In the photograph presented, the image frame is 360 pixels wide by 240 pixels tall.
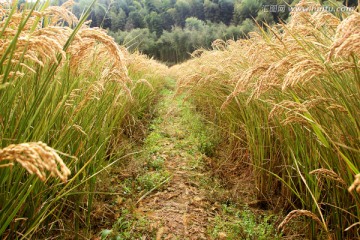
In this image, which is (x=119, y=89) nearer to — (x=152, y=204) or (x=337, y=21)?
(x=152, y=204)

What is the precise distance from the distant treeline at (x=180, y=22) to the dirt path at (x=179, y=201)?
74.3ft

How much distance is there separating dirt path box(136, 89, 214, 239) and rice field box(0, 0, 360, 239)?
17.9 inches

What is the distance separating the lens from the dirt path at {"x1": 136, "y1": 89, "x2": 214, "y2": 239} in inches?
63.7

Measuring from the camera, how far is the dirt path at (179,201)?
162cm

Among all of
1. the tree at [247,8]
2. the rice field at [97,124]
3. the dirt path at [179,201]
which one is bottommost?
the dirt path at [179,201]

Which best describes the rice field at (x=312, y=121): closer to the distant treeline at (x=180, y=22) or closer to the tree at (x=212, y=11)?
the distant treeline at (x=180, y=22)

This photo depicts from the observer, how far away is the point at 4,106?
1001mm

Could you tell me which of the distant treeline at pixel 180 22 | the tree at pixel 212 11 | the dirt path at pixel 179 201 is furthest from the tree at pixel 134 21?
the dirt path at pixel 179 201

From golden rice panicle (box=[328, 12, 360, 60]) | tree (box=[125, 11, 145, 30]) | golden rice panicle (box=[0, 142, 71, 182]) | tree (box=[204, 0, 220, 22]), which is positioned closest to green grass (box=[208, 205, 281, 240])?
golden rice panicle (box=[328, 12, 360, 60])

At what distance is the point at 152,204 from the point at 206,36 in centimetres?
2939

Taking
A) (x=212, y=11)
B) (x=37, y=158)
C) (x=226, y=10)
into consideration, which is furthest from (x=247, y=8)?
(x=37, y=158)

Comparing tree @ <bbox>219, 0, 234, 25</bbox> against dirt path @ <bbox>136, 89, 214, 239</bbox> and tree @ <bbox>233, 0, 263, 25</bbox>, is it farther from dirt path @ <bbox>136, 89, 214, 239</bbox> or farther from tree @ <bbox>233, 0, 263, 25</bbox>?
dirt path @ <bbox>136, 89, 214, 239</bbox>

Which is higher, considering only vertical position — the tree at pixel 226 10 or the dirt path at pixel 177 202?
the tree at pixel 226 10

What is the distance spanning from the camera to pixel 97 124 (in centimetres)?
172
